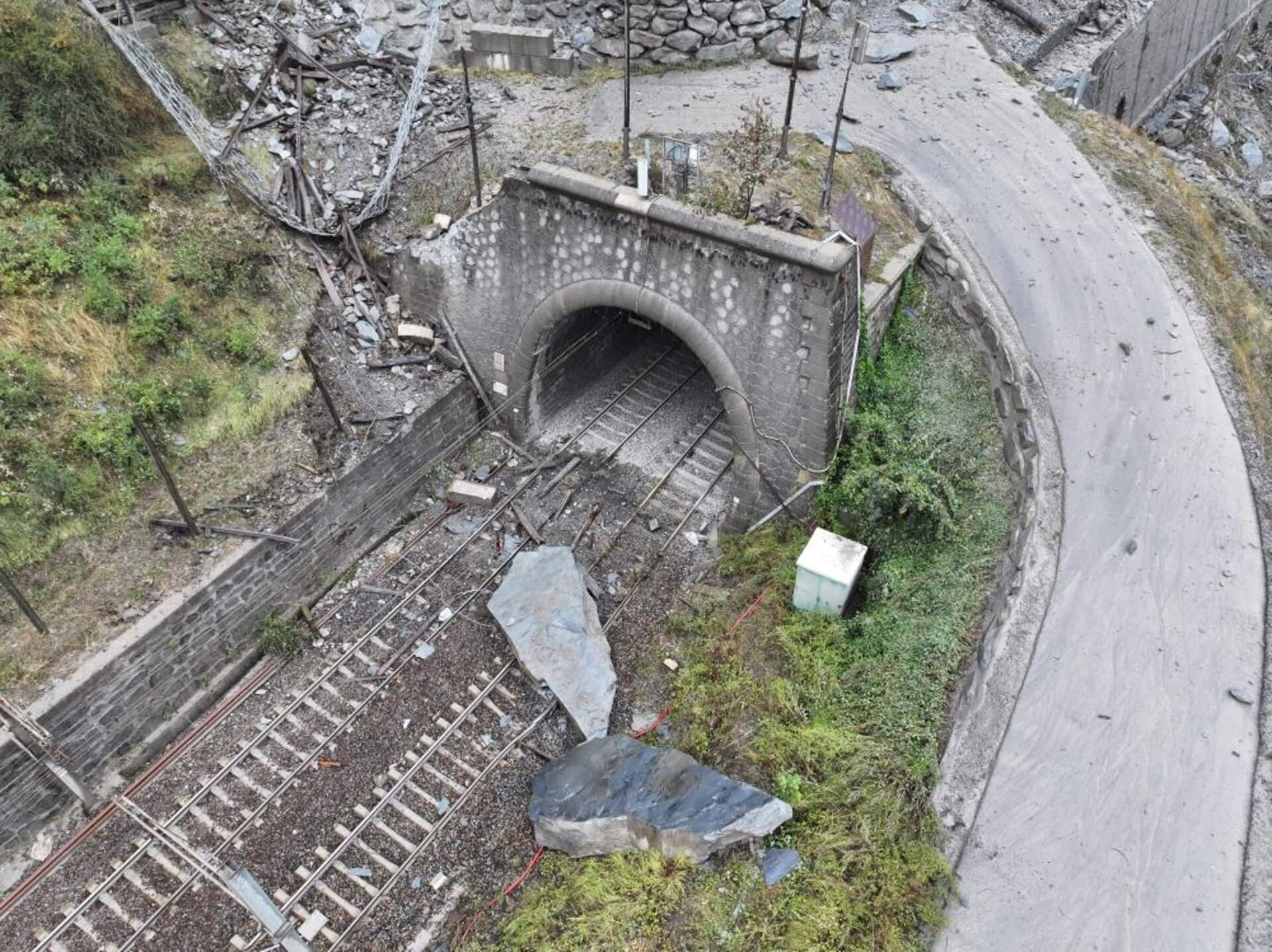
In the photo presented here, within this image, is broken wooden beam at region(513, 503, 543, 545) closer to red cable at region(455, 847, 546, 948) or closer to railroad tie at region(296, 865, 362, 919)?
red cable at region(455, 847, 546, 948)

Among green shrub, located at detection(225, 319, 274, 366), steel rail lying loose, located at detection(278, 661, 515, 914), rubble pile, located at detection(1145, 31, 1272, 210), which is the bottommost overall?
steel rail lying loose, located at detection(278, 661, 515, 914)

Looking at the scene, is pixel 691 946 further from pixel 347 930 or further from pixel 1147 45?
pixel 1147 45

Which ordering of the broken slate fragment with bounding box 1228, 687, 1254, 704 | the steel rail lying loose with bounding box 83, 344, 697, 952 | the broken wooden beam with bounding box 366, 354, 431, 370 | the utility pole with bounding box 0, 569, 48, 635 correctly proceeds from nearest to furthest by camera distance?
the broken slate fragment with bounding box 1228, 687, 1254, 704 → the steel rail lying loose with bounding box 83, 344, 697, 952 → the utility pole with bounding box 0, 569, 48, 635 → the broken wooden beam with bounding box 366, 354, 431, 370

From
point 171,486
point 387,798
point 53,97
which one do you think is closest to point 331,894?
point 387,798

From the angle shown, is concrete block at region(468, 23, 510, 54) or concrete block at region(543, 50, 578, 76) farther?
concrete block at region(543, 50, 578, 76)

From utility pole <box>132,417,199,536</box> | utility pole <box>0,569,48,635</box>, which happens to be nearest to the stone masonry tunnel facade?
utility pole <box>132,417,199,536</box>

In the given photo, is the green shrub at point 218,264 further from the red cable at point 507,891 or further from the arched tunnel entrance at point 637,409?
the red cable at point 507,891

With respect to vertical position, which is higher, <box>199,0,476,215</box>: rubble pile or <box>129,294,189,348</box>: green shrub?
<box>199,0,476,215</box>: rubble pile
